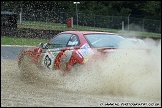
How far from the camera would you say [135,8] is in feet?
196

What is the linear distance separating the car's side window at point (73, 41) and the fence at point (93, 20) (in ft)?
72.5

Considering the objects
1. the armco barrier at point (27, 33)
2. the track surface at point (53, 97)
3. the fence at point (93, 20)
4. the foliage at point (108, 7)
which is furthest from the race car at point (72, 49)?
the foliage at point (108, 7)

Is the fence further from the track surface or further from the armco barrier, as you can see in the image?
the track surface

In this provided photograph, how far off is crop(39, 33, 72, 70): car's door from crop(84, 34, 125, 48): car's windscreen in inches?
24.6

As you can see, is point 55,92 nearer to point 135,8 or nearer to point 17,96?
point 17,96

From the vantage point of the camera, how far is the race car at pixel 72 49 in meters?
8.12

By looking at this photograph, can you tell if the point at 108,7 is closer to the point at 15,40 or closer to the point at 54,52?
the point at 15,40

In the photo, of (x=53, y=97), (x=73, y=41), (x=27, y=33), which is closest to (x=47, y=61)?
(x=73, y=41)

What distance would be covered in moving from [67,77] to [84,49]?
694mm

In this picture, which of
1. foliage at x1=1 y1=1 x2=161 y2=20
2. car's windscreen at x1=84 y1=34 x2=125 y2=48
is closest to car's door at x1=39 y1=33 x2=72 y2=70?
car's windscreen at x1=84 y1=34 x2=125 y2=48

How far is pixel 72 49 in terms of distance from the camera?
28.3 ft

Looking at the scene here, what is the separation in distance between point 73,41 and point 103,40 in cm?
71

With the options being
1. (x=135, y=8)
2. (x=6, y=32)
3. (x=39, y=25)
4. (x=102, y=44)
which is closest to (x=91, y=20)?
(x=39, y=25)

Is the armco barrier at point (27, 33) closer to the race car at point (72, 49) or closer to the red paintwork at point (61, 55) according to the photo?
the red paintwork at point (61, 55)
